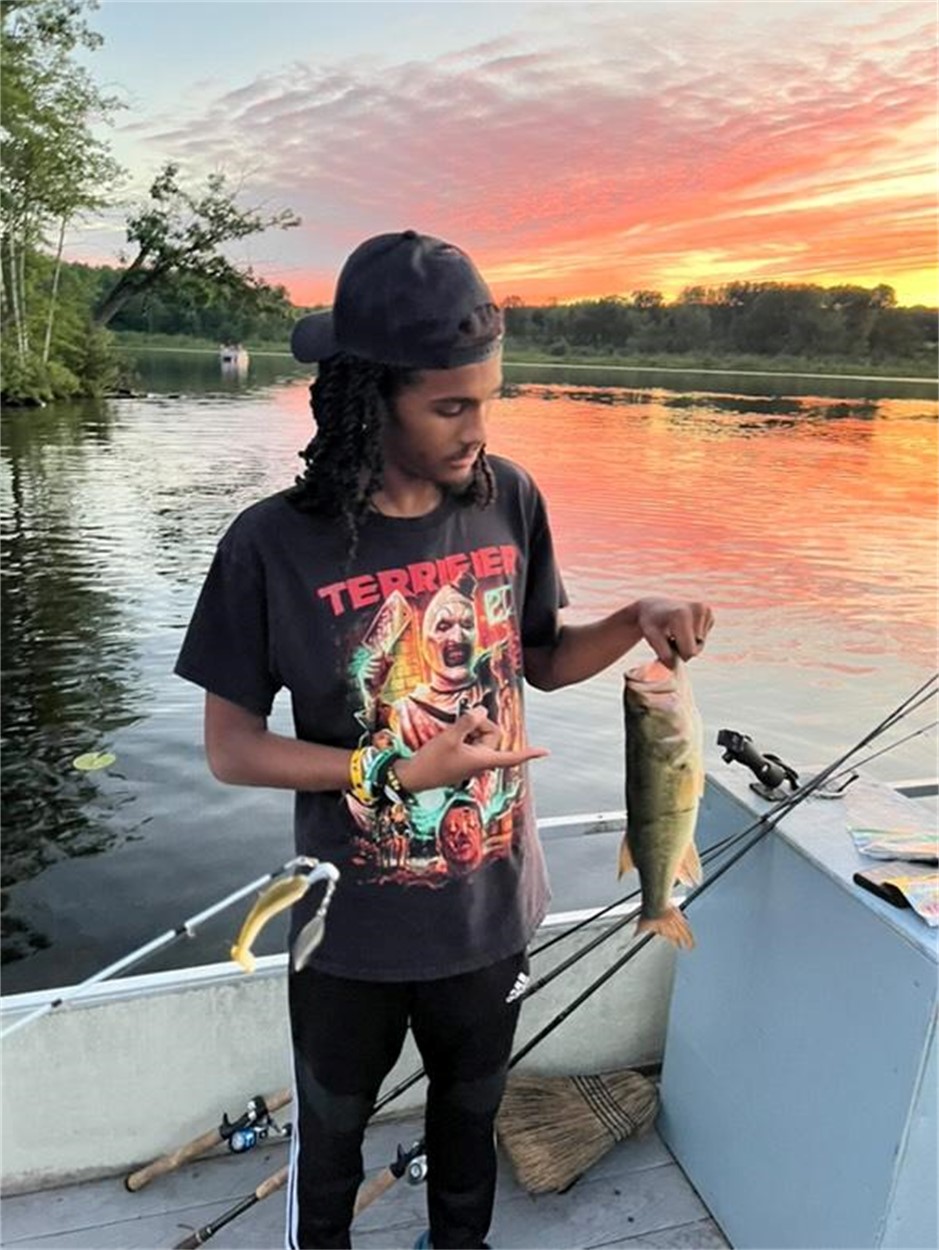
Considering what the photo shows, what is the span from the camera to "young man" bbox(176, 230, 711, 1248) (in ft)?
4.61

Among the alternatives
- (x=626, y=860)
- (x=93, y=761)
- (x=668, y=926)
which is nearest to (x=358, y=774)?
(x=626, y=860)

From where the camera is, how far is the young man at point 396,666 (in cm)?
141

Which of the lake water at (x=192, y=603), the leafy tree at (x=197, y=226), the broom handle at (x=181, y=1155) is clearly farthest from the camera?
the leafy tree at (x=197, y=226)

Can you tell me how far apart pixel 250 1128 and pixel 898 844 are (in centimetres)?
159

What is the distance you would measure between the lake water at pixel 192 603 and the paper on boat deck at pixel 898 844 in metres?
1.31

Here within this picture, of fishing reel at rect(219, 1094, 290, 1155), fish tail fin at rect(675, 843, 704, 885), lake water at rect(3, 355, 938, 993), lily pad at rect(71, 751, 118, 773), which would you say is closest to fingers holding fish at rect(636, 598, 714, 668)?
fish tail fin at rect(675, 843, 704, 885)

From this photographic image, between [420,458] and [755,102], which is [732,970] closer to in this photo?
[420,458]

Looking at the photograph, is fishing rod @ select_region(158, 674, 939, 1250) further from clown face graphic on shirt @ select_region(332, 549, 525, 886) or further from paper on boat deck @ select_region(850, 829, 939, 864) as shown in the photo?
clown face graphic on shirt @ select_region(332, 549, 525, 886)

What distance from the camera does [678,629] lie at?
1.54 meters

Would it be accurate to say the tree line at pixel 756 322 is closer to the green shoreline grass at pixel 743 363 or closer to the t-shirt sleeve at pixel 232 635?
the green shoreline grass at pixel 743 363

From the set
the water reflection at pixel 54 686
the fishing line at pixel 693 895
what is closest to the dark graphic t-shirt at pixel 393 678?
the fishing line at pixel 693 895

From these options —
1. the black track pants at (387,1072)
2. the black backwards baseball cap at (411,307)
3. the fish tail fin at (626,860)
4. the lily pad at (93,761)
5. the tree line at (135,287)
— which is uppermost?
the tree line at (135,287)

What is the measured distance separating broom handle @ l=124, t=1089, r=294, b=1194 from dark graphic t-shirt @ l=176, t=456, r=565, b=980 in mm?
973

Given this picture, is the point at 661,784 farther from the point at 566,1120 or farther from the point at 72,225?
the point at 72,225
